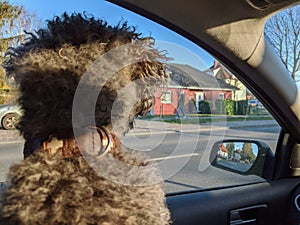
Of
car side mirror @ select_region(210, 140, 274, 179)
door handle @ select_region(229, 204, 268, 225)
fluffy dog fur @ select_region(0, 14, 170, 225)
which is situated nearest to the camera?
fluffy dog fur @ select_region(0, 14, 170, 225)

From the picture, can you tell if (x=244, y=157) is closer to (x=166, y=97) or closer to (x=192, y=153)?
(x=192, y=153)

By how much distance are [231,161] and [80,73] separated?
61.0 inches

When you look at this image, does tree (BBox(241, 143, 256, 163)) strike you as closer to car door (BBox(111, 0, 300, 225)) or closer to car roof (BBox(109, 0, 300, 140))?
car door (BBox(111, 0, 300, 225))

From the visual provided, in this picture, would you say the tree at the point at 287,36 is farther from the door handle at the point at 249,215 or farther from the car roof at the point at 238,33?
the door handle at the point at 249,215

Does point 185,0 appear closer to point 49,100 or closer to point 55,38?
point 55,38

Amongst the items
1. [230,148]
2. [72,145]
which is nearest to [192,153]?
[230,148]

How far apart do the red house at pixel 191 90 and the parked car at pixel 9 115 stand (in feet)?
2.04

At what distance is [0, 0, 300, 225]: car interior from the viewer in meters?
1.71

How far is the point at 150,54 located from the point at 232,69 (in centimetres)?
78

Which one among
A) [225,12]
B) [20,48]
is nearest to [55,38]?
[20,48]

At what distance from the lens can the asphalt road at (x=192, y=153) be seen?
1.97 metres

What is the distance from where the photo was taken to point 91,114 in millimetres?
1233

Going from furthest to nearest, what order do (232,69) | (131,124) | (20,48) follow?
(232,69) → (131,124) → (20,48)

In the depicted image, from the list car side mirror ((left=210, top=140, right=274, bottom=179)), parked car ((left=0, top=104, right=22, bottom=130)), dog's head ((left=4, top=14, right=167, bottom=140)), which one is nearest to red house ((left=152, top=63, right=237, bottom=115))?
dog's head ((left=4, top=14, right=167, bottom=140))
